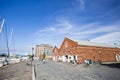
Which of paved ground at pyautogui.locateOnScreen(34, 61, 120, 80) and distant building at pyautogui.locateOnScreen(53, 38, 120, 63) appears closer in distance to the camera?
paved ground at pyautogui.locateOnScreen(34, 61, 120, 80)

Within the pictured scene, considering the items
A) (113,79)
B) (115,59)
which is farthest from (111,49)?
(113,79)

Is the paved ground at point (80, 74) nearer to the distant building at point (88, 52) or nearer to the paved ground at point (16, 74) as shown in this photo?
the paved ground at point (16, 74)

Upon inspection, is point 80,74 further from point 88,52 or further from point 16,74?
point 88,52

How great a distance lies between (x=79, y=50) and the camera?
33.6 m

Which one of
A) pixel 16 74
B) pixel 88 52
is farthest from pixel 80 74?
pixel 88 52

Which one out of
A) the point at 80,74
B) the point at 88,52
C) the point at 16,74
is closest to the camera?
the point at 80,74

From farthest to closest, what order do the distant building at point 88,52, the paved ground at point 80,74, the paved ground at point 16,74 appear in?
the distant building at point 88,52 < the paved ground at point 16,74 < the paved ground at point 80,74

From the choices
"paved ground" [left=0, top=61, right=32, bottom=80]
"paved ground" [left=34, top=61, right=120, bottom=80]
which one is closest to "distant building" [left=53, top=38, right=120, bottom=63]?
"paved ground" [left=34, top=61, right=120, bottom=80]

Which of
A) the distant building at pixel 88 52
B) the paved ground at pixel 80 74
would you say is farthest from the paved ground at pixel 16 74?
the distant building at pixel 88 52

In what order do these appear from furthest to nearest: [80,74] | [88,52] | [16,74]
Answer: [88,52]
[16,74]
[80,74]

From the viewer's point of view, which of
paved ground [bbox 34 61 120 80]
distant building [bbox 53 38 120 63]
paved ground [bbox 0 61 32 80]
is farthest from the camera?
distant building [bbox 53 38 120 63]

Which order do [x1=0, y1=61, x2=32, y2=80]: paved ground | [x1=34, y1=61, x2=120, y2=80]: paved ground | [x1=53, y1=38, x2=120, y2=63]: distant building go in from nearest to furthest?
[x1=34, y1=61, x2=120, y2=80]: paved ground < [x1=0, y1=61, x2=32, y2=80]: paved ground < [x1=53, y1=38, x2=120, y2=63]: distant building

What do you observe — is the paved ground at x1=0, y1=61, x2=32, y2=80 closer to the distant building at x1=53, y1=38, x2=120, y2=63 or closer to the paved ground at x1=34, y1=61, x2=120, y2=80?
the paved ground at x1=34, y1=61, x2=120, y2=80

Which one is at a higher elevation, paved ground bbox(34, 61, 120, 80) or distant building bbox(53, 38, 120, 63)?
distant building bbox(53, 38, 120, 63)
